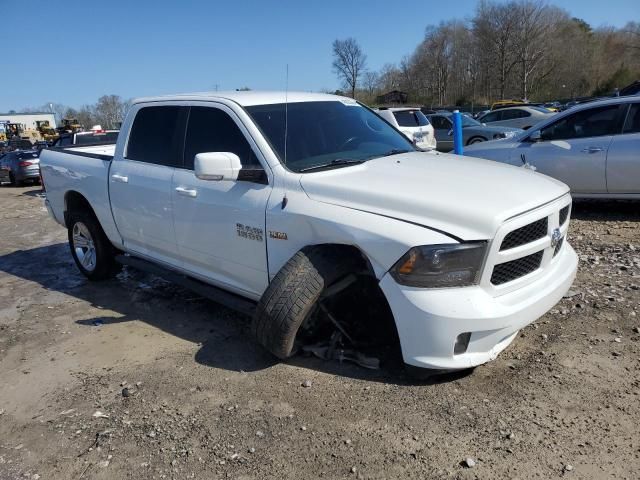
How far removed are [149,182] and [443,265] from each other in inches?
111

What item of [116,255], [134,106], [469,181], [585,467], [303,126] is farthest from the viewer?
[116,255]

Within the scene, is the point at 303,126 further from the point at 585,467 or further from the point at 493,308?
the point at 585,467

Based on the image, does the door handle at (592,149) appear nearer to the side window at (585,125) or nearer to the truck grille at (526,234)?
the side window at (585,125)

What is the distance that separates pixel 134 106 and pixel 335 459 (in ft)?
12.7

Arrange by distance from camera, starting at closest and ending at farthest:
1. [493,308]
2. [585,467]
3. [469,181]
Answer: [585,467]
[493,308]
[469,181]

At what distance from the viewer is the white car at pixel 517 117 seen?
18719 millimetres

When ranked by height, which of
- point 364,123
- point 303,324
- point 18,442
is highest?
point 364,123

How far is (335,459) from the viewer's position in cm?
268

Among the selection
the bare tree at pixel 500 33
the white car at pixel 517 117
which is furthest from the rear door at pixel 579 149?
the bare tree at pixel 500 33

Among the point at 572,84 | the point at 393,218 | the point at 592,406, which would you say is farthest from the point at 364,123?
the point at 572,84

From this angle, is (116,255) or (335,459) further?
(116,255)

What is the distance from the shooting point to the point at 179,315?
478cm

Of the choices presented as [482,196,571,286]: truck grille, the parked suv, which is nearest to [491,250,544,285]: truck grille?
[482,196,571,286]: truck grille

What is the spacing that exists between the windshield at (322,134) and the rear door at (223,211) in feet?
0.69
